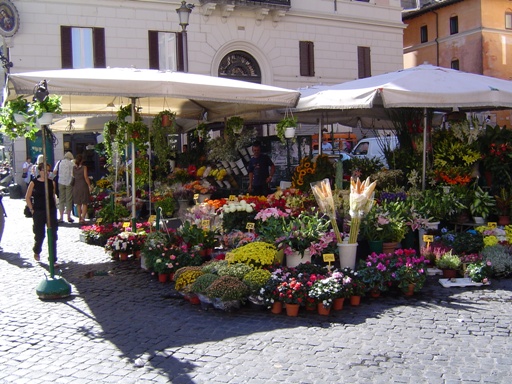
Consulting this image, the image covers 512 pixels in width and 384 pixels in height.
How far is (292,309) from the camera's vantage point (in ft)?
20.8

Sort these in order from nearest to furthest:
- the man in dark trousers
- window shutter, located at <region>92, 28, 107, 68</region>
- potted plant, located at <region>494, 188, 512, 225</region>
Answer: potted plant, located at <region>494, 188, 512, 225</region> → the man in dark trousers → window shutter, located at <region>92, 28, 107, 68</region>

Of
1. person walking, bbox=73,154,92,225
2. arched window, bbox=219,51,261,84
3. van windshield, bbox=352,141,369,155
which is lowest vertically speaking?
person walking, bbox=73,154,92,225

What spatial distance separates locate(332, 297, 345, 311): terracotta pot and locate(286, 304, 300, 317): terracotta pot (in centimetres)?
43

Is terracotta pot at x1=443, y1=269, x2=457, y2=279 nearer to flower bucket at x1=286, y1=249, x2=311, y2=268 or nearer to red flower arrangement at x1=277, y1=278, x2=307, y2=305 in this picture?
flower bucket at x1=286, y1=249, x2=311, y2=268

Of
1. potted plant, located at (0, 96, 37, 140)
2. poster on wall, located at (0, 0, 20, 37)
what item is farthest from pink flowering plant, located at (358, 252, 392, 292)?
poster on wall, located at (0, 0, 20, 37)

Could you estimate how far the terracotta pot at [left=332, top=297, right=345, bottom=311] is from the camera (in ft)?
21.3

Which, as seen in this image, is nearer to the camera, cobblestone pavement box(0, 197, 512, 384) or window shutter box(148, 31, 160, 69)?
cobblestone pavement box(0, 197, 512, 384)

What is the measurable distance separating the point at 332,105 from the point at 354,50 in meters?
Answer: 18.5

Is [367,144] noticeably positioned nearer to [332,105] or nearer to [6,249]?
[332,105]

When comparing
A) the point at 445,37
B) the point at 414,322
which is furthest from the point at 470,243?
the point at 445,37

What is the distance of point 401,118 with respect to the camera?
10.6 metres

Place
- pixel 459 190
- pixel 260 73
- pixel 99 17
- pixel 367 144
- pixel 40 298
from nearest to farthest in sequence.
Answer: pixel 40 298 < pixel 459 190 < pixel 367 144 < pixel 99 17 < pixel 260 73

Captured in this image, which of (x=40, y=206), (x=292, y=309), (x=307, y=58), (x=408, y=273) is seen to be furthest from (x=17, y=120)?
(x=307, y=58)

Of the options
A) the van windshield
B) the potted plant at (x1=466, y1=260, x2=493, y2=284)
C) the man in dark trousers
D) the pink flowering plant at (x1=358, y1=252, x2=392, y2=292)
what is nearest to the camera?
the pink flowering plant at (x1=358, y1=252, x2=392, y2=292)
